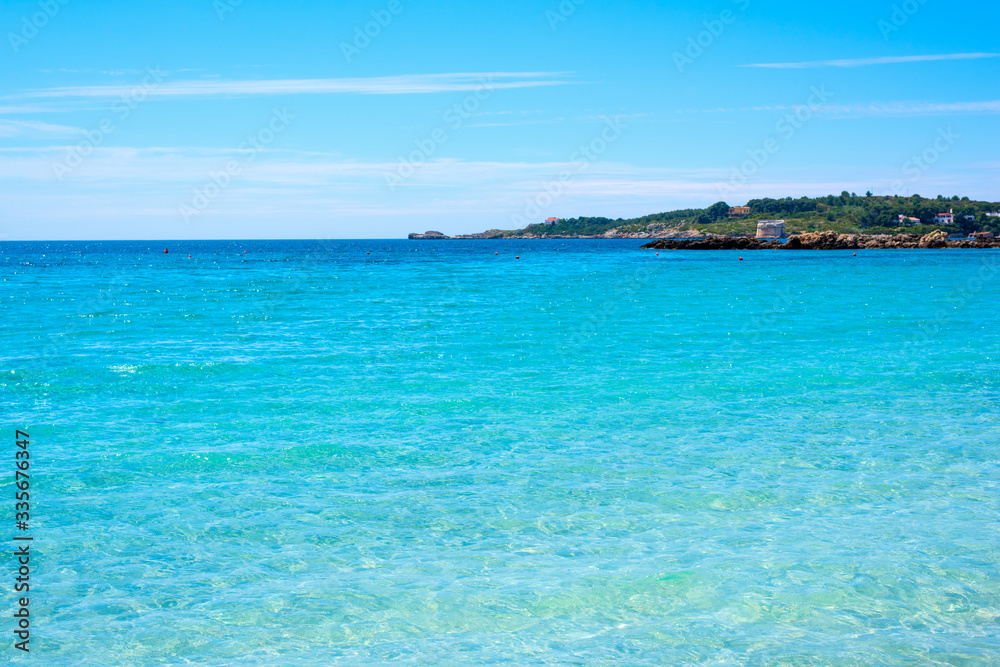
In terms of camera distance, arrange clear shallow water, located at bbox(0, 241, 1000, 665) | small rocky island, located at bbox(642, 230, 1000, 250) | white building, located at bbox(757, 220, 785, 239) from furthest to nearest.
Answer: white building, located at bbox(757, 220, 785, 239), small rocky island, located at bbox(642, 230, 1000, 250), clear shallow water, located at bbox(0, 241, 1000, 665)

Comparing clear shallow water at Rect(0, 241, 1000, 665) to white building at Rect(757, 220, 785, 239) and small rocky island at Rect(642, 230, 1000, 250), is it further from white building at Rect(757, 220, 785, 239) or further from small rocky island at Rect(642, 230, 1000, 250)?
white building at Rect(757, 220, 785, 239)

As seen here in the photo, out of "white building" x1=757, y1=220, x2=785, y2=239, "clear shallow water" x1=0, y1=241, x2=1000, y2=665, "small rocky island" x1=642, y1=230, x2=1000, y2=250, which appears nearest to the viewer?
"clear shallow water" x1=0, y1=241, x2=1000, y2=665

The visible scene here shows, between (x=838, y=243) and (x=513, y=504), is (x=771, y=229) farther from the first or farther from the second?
(x=513, y=504)

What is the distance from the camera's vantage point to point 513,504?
9398 millimetres

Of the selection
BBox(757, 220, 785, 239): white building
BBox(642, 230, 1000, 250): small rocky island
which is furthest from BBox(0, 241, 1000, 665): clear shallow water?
BBox(757, 220, 785, 239): white building

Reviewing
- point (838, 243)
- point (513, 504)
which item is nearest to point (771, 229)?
point (838, 243)

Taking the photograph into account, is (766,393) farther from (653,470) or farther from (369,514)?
(369,514)

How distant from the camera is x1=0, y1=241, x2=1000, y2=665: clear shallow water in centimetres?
641

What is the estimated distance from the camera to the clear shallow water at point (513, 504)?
6406 millimetres

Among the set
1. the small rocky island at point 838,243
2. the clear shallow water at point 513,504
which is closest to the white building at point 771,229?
the small rocky island at point 838,243

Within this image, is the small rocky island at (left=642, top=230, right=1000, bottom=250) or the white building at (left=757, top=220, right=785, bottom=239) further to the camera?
the white building at (left=757, top=220, right=785, bottom=239)

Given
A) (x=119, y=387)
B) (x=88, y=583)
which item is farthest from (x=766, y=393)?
(x=119, y=387)

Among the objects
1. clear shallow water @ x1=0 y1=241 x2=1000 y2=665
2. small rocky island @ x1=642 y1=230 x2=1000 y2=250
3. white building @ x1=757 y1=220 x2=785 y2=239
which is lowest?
clear shallow water @ x1=0 y1=241 x2=1000 y2=665

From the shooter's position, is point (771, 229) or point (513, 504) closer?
point (513, 504)
